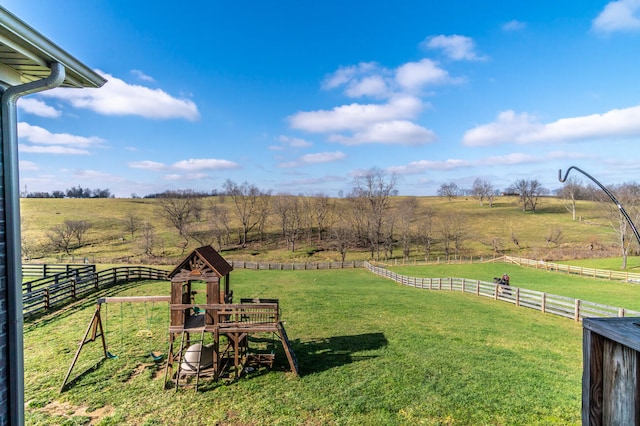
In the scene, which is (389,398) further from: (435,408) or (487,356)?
(487,356)

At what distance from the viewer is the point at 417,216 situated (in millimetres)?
72125

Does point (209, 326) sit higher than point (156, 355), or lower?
higher

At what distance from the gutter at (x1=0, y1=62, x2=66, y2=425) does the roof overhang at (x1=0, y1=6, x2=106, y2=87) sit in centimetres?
23

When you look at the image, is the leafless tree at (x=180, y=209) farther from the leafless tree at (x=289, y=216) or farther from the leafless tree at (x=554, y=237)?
the leafless tree at (x=554, y=237)

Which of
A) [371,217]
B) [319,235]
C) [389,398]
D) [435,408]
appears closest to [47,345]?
[389,398]

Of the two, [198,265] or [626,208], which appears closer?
[198,265]

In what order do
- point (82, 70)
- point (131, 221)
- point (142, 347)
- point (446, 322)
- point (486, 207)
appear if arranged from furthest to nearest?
point (486, 207) → point (131, 221) → point (446, 322) → point (142, 347) → point (82, 70)

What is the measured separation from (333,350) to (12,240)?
10845 mm

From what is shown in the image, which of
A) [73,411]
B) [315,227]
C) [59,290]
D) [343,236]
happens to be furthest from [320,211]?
[73,411]

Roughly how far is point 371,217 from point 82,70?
54.2 meters

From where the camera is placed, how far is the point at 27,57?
3098mm

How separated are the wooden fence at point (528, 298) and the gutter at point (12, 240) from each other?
51.0ft

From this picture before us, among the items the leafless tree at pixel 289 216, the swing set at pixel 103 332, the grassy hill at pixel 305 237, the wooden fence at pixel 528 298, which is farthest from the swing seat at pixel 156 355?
the leafless tree at pixel 289 216

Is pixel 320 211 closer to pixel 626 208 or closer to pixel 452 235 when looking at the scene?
pixel 452 235
